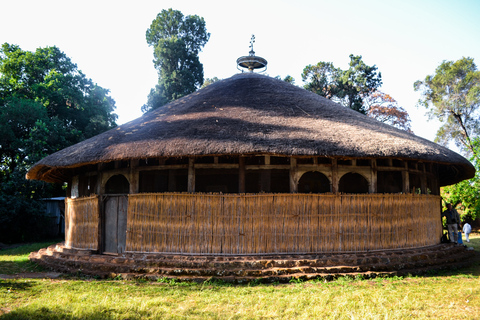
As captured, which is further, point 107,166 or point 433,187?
point 433,187

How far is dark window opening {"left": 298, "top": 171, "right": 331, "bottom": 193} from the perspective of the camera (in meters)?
11.0

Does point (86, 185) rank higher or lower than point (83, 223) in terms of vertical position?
higher

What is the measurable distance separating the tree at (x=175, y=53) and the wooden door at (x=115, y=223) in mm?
20936

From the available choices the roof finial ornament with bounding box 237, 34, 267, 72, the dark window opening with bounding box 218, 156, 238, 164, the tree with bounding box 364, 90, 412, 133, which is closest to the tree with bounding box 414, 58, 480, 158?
→ the tree with bounding box 364, 90, 412, 133

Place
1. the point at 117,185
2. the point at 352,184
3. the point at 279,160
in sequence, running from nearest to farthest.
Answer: the point at 279,160 → the point at 352,184 → the point at 117,185

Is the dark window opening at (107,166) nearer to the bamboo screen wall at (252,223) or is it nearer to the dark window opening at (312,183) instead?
the bamboo screen wall at (252,223)

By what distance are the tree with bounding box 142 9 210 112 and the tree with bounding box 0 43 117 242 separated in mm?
4120

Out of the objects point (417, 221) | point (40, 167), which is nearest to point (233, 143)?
point (417, 221)

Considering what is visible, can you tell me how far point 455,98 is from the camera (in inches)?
1275

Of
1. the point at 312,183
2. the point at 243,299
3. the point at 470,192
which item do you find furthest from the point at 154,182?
the point at 470,192

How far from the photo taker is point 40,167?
36.4 ft

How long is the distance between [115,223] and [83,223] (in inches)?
45.9

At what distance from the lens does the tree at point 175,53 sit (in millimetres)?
30578

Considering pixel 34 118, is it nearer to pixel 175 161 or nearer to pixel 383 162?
pixel 175 161
